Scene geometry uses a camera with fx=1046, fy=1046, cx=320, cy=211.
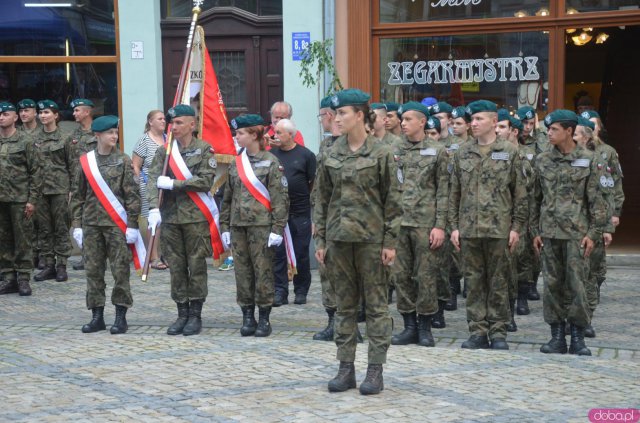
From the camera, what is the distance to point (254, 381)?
7484 millimetres

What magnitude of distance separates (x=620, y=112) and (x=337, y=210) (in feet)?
44.5

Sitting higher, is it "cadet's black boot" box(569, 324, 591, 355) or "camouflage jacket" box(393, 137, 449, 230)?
"camouflage jacket" box(393, 137, 449, 230)

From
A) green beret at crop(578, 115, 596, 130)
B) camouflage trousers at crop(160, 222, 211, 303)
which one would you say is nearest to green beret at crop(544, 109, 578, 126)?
green beret at crop(578, 115, 596, 130)

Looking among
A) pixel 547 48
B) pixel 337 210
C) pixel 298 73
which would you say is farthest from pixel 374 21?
pixel 337 210

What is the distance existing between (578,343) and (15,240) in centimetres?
674

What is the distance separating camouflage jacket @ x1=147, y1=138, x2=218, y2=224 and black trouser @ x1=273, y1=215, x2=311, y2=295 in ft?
5.78

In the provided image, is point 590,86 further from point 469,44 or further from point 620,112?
point 469,44

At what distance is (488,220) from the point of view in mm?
8547

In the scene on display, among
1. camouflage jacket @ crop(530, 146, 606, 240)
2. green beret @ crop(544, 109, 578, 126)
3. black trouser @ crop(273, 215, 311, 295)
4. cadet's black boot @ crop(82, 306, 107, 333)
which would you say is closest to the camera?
camouflage jacket @ crop(530, 146, 606, 240)

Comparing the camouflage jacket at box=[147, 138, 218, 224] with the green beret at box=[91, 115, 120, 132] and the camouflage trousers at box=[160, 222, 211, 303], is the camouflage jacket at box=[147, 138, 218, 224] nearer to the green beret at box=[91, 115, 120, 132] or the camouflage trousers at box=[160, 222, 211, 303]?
the camouflage trousers at box=[160, 222, 211, 303]

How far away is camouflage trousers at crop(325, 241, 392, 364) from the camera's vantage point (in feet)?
23.6

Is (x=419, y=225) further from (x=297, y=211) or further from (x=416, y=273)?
(x=297, y=211)

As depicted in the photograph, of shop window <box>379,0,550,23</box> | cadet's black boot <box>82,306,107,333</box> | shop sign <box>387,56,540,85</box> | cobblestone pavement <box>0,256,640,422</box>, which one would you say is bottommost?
cobblestone pavement <box>0,256,640,422</box>

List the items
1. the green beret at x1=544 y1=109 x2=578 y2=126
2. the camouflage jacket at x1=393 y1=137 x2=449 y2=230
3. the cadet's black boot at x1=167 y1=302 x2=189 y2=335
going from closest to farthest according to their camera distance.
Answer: the green beret at x1=544 y1=109 x2=578 y2=126, the camouflage jacket at x1=393 y1=137 x2=449 y2=230, the cadet's black boot at x1=167 y1=302 x2=189 y2=335
